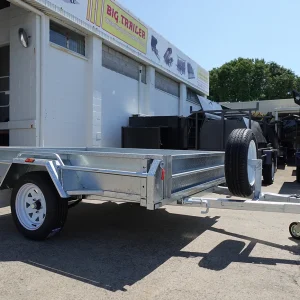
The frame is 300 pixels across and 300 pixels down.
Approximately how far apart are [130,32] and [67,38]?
12.1 ft

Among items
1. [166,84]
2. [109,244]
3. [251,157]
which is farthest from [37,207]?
[166,84]

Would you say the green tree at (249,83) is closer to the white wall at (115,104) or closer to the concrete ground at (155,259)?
the white wall at (115,104)

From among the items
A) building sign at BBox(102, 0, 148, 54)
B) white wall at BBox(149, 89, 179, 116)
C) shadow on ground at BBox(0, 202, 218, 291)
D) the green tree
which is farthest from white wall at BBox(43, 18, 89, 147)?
the green tree

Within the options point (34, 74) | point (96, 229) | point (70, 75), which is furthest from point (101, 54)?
point (96, 229)

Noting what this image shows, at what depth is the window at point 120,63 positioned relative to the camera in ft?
45.4

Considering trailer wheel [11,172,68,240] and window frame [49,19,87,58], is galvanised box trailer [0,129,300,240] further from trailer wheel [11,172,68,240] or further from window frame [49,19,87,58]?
window frame [49,19,87,58]

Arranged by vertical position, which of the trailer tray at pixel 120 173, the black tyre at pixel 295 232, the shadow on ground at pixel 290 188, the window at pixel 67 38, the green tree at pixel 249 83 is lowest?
the shadow on ground at pixel 290 188

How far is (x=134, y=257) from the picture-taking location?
4125 millimetres

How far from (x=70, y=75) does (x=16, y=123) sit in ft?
8.23

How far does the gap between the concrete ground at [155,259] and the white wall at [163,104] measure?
40.1ft

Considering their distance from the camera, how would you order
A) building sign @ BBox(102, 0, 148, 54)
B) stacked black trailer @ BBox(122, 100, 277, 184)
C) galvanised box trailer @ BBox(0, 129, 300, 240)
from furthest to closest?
building sign @ BBox(102, 0, 148, 54), stacked black trailer @ BBox(122, 100, 277, 184), galvanised box trailer @ BBox(0, 129, 300, 240)

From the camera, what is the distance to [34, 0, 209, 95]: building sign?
11.6 metres

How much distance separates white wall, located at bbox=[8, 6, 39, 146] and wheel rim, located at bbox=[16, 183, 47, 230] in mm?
5774

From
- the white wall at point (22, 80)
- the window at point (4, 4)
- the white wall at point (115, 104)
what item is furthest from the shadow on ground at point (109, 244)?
the window at point (4, 4)
